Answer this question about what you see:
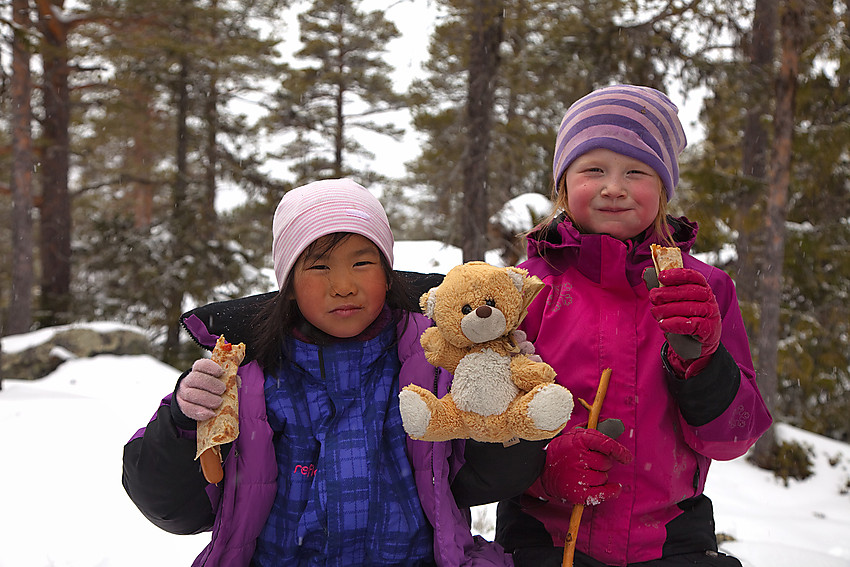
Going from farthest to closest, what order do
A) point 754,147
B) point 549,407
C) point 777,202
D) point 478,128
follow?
point 754,147, point 777,202, point 478,128, point 549,407

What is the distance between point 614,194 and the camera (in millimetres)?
1738

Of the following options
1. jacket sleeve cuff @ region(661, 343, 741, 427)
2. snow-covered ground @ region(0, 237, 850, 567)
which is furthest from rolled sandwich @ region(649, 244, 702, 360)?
snow-covered ground @ region(0, 237, 850, 567)

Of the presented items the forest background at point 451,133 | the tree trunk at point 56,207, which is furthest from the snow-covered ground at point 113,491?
the tree trunk at point 56,207

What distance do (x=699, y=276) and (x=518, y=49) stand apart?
319 inches

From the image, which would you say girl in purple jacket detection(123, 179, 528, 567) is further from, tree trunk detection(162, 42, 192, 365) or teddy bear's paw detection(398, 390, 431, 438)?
tree trunk detection(162, 42, 192, 365)

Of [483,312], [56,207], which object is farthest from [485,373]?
[56,207]

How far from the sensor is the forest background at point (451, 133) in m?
7.36

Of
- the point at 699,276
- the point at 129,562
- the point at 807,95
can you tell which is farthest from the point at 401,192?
the point at 699,276

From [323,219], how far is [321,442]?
66 cm

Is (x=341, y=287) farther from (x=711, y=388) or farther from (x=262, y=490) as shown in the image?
(x=711, y=388)

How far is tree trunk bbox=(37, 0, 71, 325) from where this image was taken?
12.3 meters

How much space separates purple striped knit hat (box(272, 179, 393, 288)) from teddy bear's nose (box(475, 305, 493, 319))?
0.52 meters

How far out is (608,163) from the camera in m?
1.79

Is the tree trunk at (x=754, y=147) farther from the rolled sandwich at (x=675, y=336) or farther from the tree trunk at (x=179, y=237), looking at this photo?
the tree trunk at (x=179, y=237)
